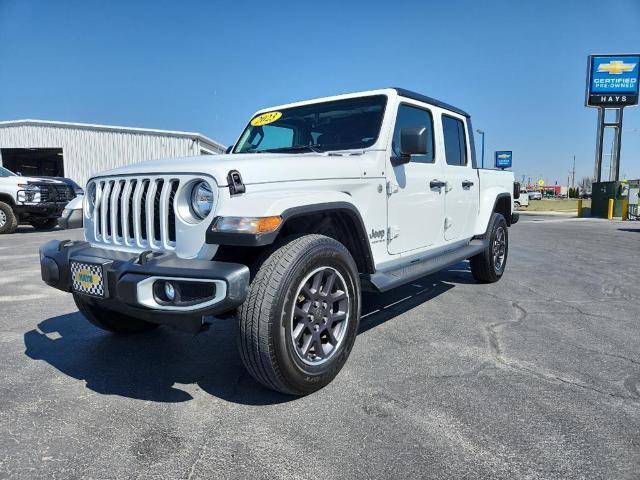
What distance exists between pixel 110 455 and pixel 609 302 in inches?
Result: 195

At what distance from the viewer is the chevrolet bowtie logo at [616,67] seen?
80.5ft

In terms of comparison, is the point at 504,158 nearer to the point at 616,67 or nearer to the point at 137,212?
the point at 616,67

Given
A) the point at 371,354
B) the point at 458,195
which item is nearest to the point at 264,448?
the point at 371,354

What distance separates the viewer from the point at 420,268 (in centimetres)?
383

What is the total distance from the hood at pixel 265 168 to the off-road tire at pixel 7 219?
10954mm

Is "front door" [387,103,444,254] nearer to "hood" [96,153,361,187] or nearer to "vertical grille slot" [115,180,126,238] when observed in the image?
"hood" [96,153,361,187]

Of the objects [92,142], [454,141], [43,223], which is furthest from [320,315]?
[92,142]

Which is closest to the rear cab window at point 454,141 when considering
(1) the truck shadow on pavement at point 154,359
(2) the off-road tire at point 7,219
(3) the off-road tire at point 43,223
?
(1) the truck shadow on pavement at point 154,359

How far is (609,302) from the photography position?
492 centimetres

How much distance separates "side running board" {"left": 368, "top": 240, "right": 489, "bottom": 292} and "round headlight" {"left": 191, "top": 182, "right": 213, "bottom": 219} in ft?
4.13

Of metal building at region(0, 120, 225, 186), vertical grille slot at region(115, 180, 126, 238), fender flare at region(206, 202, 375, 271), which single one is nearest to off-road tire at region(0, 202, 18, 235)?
vertical grille slot at region(115, 180, 126, 238)

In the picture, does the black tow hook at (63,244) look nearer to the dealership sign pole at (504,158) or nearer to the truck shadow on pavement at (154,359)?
the truck shadow on pavement at (154,359)

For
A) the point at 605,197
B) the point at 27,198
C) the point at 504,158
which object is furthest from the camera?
the point at 504,158

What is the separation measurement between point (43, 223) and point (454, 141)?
12610mm
